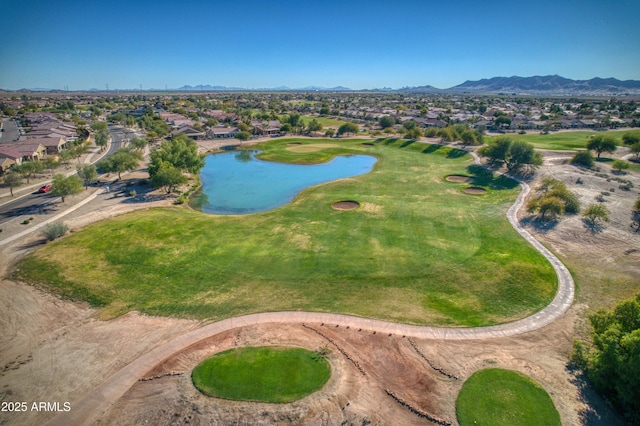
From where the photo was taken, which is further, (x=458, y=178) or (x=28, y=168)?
(x=458, y=178)

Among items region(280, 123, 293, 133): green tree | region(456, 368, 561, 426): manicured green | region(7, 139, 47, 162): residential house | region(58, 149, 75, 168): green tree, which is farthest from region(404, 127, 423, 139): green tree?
region(7, 139, 47, 162): residential house

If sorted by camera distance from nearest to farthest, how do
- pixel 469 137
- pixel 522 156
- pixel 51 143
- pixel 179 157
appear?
pixel 179 157 → pixel 522 156 → pixel 51 143 → pixel 469 137

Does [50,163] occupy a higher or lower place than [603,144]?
lower

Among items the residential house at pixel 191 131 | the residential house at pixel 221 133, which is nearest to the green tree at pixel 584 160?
the residential house at pixel 221 133

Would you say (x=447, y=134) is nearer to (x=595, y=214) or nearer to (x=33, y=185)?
(x=595, y=214)

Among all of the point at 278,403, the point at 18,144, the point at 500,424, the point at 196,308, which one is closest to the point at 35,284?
the point at 196,308

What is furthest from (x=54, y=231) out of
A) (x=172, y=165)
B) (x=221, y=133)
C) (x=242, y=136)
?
(x=221, y=133)
